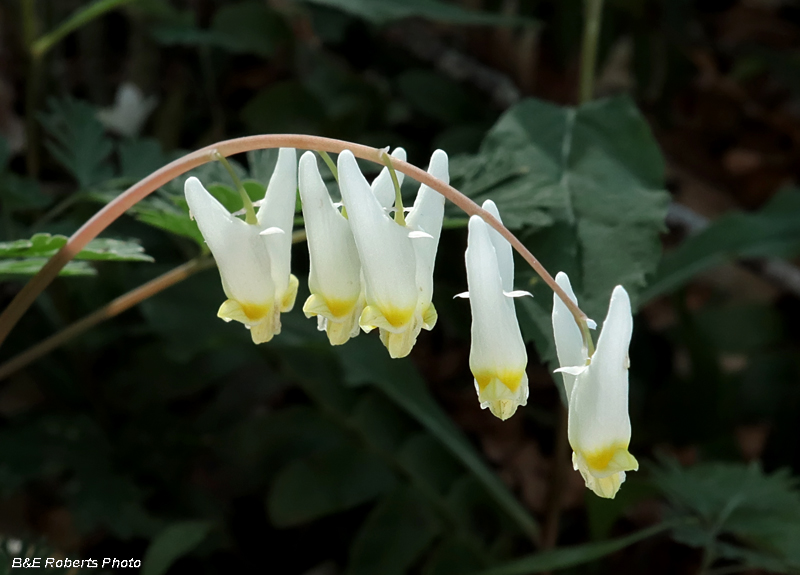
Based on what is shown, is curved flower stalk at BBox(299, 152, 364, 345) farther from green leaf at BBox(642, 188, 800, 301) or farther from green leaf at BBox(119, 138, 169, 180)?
green leaf at BBox(642, 188, 800, 301)

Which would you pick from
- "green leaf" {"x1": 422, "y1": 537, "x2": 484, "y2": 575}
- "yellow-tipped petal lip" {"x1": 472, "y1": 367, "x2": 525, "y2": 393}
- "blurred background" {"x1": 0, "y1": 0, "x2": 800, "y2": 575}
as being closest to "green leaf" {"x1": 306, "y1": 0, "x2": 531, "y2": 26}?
"blurred background" {"x1": 0, "y1": 0, "x2": 800, "y2": 575}

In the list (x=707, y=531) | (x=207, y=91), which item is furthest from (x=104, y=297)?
(x=707, y=531)

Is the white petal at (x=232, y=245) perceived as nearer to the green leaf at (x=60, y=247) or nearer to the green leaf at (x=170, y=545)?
the green leaf at (x=60, y=247)

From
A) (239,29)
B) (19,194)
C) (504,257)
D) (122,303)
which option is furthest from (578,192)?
(239,29)

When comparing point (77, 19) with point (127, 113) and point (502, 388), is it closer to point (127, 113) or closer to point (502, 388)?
point (127, 113)

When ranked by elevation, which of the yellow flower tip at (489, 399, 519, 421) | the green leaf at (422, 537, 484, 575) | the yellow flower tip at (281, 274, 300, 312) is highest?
the yellow flower tip at (281, 274, 300, 312)

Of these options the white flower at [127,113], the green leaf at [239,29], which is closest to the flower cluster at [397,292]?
the green leaf at [239,29]
